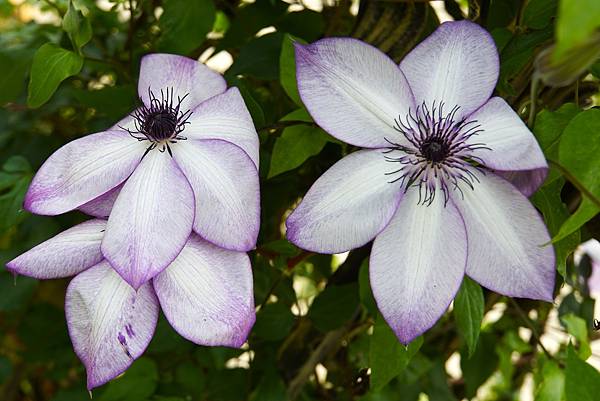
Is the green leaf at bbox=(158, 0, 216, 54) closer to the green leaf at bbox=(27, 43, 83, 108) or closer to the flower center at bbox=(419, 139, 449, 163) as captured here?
the green leaf at bbox=(27, 43, 83, 108)

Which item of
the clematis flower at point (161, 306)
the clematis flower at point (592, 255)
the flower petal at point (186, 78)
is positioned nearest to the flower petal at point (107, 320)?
the clematis flower at point (161, 306)

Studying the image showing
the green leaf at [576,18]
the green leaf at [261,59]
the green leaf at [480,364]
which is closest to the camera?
the green leaf at [576,18]

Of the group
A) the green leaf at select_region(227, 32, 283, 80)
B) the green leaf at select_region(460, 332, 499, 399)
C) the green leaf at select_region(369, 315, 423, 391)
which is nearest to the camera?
the green leaf at select_region(369, 315, 423, 391)

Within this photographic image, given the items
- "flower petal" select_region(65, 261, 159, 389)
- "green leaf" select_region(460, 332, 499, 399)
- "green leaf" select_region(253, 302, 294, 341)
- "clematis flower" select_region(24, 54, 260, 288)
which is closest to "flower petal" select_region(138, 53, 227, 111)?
"clematis flower" select_region(24, 54, 260, 288)

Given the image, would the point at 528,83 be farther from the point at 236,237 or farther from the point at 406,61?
the point at 236,237

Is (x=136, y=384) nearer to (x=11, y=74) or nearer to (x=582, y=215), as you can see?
(x=11, y=74)

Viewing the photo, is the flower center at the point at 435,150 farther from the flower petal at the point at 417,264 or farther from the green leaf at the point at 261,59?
the green leaf at the point at 261,59

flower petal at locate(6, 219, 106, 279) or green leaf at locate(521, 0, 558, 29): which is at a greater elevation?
green leaf at locate(521, 0, 558, 29)

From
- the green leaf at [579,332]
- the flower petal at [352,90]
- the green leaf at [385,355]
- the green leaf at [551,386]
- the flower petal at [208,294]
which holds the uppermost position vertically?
the flower petal at [352,90]
